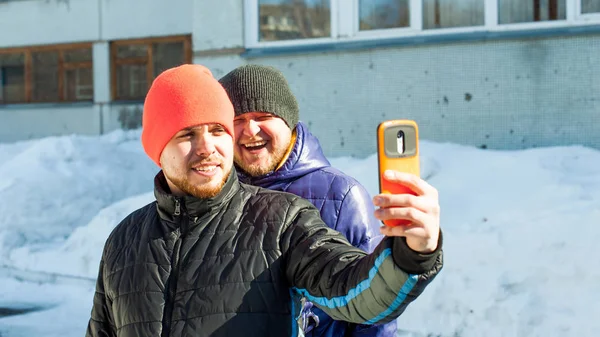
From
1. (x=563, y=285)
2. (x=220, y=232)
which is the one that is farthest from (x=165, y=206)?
(x=563, y=285)

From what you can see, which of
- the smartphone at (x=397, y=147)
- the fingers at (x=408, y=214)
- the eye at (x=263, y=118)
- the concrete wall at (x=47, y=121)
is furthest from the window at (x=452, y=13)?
the fingers at (x=408, y=214)

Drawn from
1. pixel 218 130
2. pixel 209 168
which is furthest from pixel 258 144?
pixel 209 168

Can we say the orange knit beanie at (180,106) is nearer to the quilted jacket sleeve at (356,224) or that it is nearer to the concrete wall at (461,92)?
the quilted jacket sleeve at (356,224)

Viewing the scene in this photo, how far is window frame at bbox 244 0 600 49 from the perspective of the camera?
885 centimetres

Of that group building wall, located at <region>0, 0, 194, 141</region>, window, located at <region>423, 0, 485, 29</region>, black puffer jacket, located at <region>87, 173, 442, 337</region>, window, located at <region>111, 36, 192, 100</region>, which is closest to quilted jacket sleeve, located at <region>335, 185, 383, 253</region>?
black puffer jacket, located at <region>87, 173, 442, 337</region>

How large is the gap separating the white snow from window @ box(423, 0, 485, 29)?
152 cm

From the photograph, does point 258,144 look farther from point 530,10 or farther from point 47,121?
point 47,121

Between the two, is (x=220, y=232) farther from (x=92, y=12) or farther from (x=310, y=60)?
(x=92, y=12)

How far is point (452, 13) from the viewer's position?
31.1 feet

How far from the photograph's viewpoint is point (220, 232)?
2.04 metres

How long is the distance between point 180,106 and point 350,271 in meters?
0.70

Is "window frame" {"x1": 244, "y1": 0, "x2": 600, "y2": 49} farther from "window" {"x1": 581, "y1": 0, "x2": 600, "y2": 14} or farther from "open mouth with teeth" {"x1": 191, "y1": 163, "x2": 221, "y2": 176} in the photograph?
"open mouth with teeth" {"x1": 191, "y1": 163, "x2": 221, "y2": 176}

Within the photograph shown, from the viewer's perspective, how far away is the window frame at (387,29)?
29.0 ft

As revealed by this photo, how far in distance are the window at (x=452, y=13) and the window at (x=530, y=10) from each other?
0.26m
